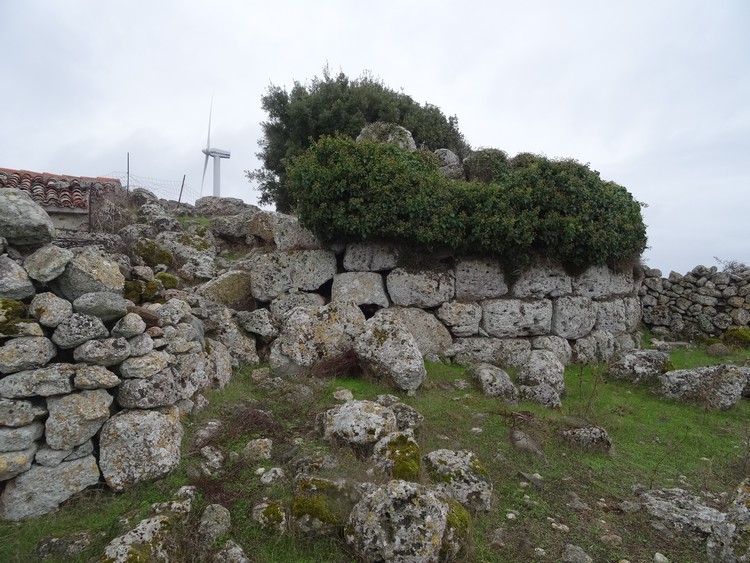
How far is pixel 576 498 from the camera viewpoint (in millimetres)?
6078

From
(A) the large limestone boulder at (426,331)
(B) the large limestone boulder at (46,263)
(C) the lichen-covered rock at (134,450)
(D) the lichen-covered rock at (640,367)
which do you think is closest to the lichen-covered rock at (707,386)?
(D) the lichen-covered rock at (640,367)

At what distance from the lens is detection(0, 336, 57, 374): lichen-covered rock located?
18.1 ft

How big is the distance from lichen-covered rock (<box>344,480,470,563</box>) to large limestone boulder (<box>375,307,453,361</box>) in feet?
20.4

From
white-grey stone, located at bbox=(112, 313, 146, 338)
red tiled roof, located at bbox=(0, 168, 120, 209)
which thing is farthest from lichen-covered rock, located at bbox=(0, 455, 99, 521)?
red tiled roof, located at bbox=(0, 168, 120, 209)

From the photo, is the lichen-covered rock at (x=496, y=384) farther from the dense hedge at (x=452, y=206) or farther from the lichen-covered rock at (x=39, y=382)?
the lichen-covered rock at (x=39, y=382)

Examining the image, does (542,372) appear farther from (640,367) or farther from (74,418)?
(74,418)

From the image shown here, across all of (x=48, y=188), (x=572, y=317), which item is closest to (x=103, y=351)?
(x=572, y=317)

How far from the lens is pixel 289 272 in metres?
11.6

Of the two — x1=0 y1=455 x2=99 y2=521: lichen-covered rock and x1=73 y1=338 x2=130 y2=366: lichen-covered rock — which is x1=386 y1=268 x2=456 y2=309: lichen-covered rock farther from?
x1=0 y1=455 x2=99 y2=521: lichen-covered rock

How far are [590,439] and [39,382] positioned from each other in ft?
23.8

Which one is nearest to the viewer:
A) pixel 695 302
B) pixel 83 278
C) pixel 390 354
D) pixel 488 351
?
pixel 83 278

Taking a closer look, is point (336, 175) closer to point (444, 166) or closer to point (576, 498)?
point (444, 166)

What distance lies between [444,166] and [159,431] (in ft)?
37.7

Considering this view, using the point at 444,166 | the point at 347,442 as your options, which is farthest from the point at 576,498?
the point at 444,166
